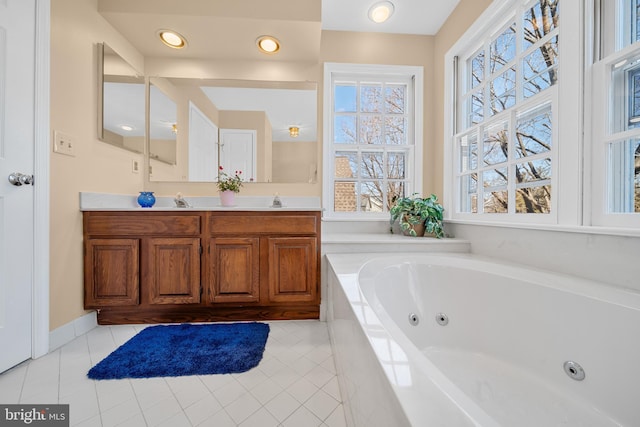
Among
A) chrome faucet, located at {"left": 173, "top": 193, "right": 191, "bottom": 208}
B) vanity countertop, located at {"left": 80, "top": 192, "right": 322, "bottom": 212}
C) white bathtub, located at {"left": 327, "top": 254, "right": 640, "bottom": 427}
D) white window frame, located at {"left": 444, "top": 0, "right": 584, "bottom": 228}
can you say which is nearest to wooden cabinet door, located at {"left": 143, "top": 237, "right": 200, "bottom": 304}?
vanity countertop, located at {"left": 80, "top": 192, "right": 322, "bottom": 212}

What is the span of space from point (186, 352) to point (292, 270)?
0.74m

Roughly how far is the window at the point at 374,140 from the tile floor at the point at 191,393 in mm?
1400

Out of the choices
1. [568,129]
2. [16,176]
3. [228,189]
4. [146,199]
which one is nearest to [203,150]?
[228,189]

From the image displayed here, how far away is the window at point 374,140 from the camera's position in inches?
92.0

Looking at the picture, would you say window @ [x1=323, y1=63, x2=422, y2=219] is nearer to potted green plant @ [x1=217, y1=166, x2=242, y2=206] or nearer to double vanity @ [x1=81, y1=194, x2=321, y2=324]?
double vanity @ [x1=81, y1=194, x2=321, y2=324]

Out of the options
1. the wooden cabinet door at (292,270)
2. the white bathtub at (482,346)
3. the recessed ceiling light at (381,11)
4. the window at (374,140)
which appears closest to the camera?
the white bathtub at (482,346)

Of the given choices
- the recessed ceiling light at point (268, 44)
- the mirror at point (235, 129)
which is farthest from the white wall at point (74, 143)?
the recessed ceiling light at point (268, 44)

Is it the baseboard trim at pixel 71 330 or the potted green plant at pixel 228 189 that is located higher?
the potted green plant at pixel 228 189

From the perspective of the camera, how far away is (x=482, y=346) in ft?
3.73

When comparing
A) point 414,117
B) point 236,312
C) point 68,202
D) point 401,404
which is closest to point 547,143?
point 414,117

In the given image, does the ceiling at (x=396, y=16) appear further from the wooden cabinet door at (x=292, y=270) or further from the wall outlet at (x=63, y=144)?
the wall outlet at (x=63, y=144)

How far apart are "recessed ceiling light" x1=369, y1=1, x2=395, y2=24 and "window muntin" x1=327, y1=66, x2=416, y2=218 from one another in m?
0.42

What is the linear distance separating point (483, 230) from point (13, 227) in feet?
8.83

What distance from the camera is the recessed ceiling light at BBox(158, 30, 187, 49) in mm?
1861
